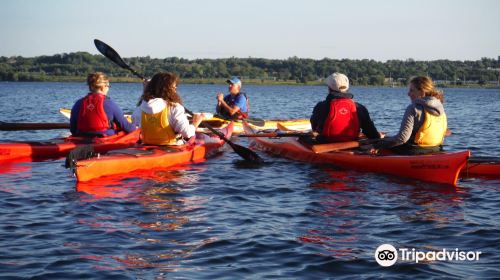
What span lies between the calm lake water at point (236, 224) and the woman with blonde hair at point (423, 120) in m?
0.70

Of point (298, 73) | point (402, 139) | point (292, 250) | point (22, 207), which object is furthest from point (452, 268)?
point (298, 73)

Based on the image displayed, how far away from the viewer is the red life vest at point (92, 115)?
12.0 metres

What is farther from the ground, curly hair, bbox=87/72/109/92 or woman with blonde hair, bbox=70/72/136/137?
curly hair, bbox=87/72/109/92

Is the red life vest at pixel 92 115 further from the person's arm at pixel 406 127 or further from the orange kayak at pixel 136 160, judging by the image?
the person's arm at pixel 406 127

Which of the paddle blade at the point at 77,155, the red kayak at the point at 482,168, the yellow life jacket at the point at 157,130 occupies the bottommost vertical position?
the red kayak at the point at 482,168

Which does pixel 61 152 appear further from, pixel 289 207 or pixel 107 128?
pixel 289 207

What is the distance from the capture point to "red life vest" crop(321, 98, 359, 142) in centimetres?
1188

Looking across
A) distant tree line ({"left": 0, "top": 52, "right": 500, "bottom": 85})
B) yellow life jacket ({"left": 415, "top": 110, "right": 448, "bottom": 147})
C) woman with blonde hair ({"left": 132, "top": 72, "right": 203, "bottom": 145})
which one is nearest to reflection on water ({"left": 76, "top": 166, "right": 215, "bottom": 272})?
woman with blonde hair ({"left": 132, "top": 72, "right": 203, "bottom": 145})

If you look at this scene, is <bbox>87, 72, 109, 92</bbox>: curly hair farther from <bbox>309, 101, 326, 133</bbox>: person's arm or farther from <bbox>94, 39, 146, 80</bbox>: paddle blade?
<bbox>309, 101, 326, 133</bbox>: person's arm

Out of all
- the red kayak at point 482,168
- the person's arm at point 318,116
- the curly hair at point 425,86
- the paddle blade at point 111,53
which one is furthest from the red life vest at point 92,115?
the red kayak at point 482,168

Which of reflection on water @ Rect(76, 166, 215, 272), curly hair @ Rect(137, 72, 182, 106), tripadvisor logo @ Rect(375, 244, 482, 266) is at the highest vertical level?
curly hair @ Rect(137, 72, 182, 106)

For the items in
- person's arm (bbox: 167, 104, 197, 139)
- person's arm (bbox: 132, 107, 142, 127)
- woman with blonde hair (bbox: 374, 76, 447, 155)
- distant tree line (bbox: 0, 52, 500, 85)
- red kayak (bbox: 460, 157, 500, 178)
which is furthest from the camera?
distant tree line (bbox: 0, 52, 500, 85)

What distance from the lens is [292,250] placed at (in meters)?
7.15

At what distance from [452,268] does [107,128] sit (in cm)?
752
